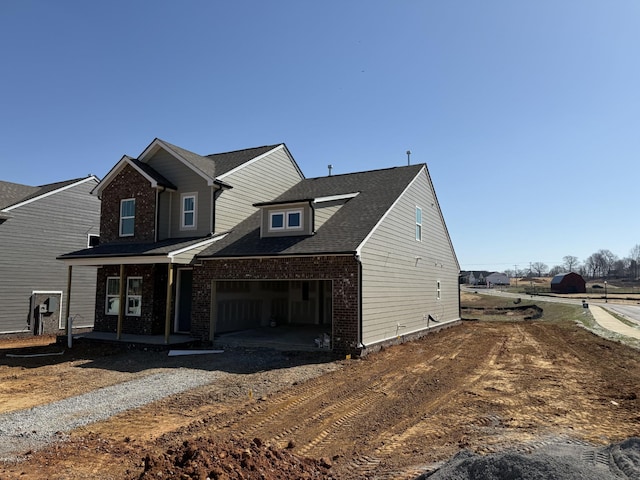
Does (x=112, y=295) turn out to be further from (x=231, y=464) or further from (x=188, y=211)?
(x=231, y=464)

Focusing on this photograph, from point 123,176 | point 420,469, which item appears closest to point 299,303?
point 123,176

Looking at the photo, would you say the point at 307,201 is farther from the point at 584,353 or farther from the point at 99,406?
the point at 584,353

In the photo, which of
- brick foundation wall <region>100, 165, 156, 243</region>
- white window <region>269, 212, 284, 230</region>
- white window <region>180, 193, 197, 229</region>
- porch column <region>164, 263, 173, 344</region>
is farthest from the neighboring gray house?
white window <region>269, 212, 284, 230</region>

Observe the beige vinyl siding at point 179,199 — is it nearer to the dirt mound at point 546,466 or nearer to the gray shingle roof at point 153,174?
the gray shingle roof at point 153,174

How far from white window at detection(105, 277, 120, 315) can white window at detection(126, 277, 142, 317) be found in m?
0.80

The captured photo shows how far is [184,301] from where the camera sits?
56.6ft

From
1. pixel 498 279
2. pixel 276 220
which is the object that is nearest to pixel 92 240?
pixel 276 220

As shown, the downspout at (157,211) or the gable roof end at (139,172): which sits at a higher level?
the gable roof end at (139,172)

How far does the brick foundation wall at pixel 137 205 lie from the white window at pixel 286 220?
4967 millimetres

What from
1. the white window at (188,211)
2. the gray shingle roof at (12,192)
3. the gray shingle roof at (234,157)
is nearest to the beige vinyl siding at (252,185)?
the gray shingle roof at (234,157)

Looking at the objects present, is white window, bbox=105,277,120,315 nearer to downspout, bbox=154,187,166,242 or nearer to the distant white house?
downspout, bbox=154,187,166,242

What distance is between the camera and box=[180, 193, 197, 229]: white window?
1703cm

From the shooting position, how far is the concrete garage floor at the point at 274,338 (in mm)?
14250

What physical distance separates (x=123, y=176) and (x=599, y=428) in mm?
17838
